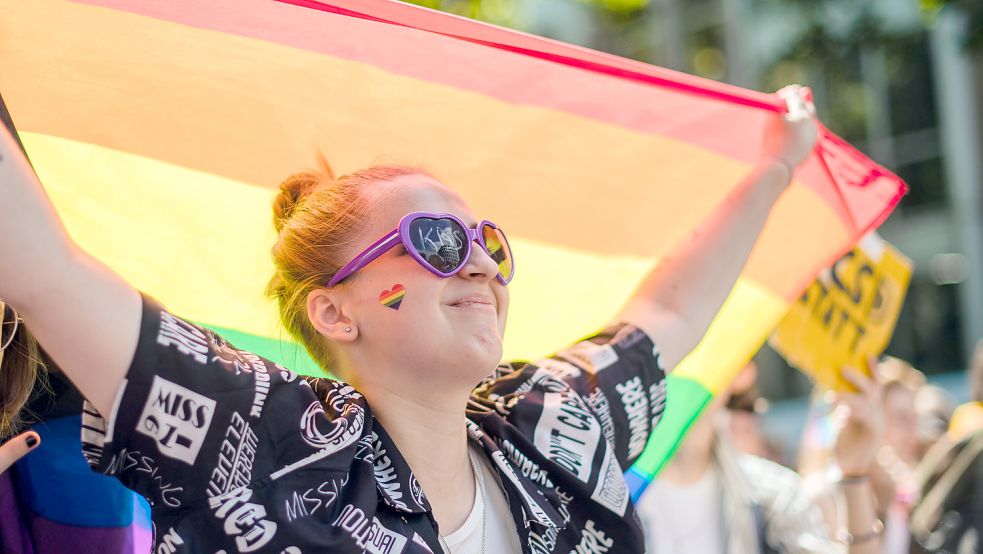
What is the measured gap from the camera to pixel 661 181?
293 centimetres

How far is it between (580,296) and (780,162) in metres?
0.63

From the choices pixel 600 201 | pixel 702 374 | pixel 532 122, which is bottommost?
pixel 702 374

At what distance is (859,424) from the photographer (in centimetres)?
322

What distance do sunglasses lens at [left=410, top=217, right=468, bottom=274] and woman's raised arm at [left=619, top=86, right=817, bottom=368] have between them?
593 mm

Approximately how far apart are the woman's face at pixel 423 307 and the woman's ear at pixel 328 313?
0.03 m

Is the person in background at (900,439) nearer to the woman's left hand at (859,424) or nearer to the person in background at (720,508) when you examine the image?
the person in background at (720,508)

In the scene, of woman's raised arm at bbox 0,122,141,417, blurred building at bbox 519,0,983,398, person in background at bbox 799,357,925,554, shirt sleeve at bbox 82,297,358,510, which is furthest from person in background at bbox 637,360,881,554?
blurred building at bbox 519,0,983,398

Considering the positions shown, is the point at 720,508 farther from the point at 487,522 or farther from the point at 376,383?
the point at 376,383

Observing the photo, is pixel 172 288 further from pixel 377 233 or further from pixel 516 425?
pixel 516 425

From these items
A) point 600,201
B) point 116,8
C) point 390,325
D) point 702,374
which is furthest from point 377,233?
point 702,374

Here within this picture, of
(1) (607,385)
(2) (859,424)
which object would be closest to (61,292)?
(1) (607,385)

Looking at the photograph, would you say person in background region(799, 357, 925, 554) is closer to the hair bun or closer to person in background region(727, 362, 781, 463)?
person in background region(727, 362, 781, 463)

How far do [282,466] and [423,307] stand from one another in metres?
0.40

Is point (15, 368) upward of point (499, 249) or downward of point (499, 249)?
downward
